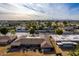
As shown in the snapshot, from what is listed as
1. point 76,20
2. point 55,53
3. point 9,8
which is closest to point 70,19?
point 76,20

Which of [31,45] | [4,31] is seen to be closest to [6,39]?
[4,31]

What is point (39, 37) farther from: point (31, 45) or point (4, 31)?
point (4, 31)

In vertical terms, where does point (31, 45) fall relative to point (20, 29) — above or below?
below

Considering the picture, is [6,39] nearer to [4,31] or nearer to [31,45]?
[4,31]

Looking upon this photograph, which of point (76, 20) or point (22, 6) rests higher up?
point (22, 6)

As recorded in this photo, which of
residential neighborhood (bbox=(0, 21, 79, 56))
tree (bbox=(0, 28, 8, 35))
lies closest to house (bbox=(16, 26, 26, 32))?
residential neighborhood (bbox=(0, 21, 79, 56))

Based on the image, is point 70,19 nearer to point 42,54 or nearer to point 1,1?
point 42,54

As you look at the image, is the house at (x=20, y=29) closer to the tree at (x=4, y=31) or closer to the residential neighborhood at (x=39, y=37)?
the residential neighborhood at (x=39, y=37)

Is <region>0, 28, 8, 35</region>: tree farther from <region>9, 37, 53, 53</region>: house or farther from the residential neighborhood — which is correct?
<region>9, 37, 53, 53</region>: house

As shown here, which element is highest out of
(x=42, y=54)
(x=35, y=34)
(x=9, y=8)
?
(x=9, y=8)
